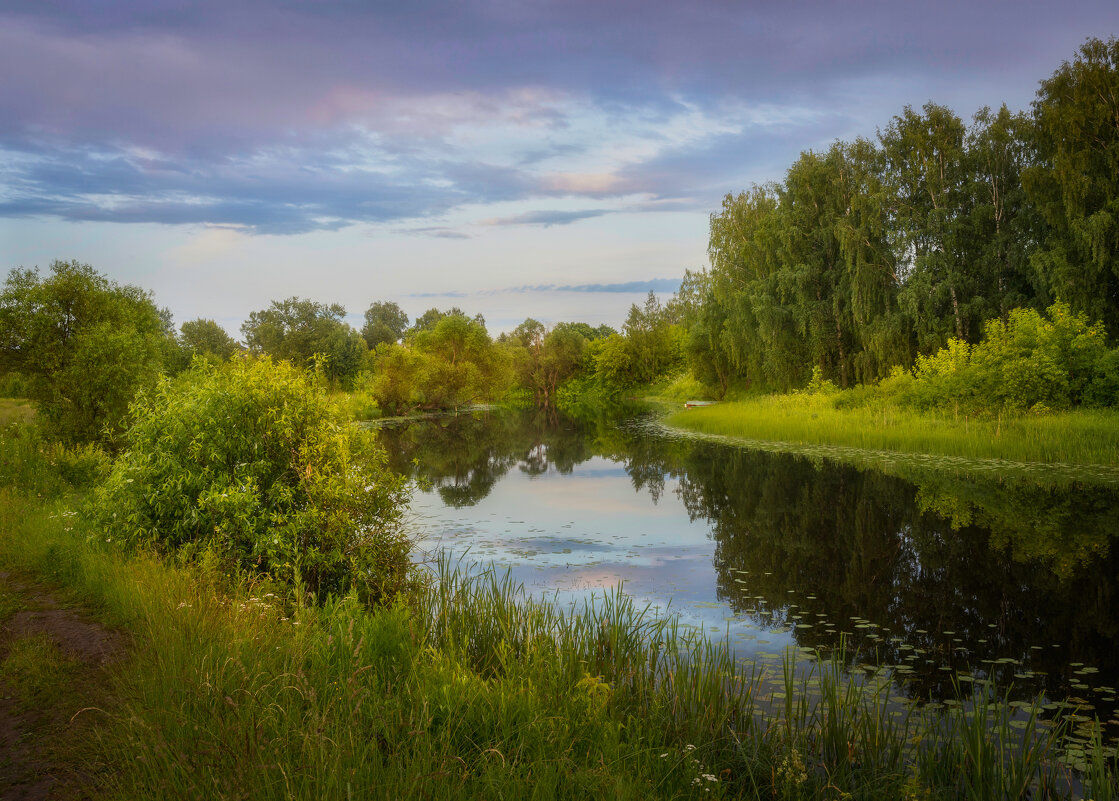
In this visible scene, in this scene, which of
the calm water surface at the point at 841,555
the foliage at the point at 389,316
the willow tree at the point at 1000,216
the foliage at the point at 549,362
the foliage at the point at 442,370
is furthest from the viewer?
the foliage at the point at 389,316

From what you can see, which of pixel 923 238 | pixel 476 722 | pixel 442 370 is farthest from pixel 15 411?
pixel 923 238

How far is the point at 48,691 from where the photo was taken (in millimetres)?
5637

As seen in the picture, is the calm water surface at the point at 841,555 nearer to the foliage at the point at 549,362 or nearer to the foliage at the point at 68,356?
the foliage at the point at 68,356

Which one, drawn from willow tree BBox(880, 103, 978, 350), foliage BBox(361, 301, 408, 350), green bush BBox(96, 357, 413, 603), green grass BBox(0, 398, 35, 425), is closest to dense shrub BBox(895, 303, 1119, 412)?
willow tree BBox(880, 103, 978, 350)

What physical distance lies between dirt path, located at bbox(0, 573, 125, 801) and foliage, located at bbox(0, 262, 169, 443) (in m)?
11.4

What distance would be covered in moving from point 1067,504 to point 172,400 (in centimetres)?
1786

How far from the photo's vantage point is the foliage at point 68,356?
17906 millimetres

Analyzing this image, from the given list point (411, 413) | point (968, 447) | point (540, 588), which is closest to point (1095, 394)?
point (968, 447)

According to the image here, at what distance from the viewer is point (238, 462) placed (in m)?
9.41

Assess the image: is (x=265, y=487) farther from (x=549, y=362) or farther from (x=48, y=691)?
(x=549, y=362)

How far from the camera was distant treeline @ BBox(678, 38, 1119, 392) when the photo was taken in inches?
Result: 1152

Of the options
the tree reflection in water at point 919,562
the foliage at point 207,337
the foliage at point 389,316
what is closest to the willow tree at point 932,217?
the tree reflection in water at point 919,562

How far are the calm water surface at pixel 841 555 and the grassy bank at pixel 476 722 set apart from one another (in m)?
1.30

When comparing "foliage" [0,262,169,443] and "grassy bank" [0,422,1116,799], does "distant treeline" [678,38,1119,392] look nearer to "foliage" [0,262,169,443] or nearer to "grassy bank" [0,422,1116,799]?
"grassy bank" [0,422,1116,799]
